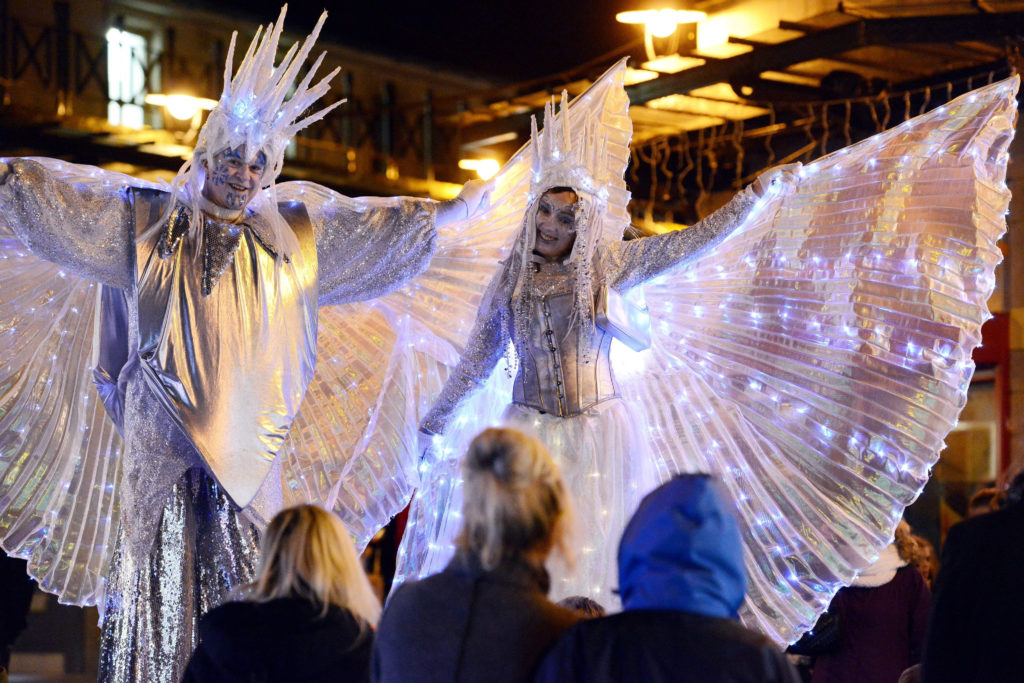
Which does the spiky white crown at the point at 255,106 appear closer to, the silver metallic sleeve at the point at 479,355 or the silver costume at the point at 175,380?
the silver costume at the point at 175,380

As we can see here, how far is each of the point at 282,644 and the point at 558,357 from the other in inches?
58.1

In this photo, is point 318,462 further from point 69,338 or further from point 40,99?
point 40,99

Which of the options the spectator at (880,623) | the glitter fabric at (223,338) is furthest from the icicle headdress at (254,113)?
the spectator at (880,623)

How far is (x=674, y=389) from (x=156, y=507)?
1.57 metres

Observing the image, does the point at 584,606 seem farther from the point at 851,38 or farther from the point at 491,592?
the point at 851,38

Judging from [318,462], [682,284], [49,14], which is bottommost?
[318,462]

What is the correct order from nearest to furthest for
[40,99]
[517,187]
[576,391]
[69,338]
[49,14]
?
[576,391] → [69,338] → [517,187] → [40,99] → [49,14]

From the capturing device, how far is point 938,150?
11.9 ft

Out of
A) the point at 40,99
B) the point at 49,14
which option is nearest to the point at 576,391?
the point at 40,99

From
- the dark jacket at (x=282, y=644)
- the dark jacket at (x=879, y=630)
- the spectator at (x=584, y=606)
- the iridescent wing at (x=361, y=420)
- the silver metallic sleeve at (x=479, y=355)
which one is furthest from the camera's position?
the dark jacket at (x=879, y=630)

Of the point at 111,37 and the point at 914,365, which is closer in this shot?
the point at 914,365

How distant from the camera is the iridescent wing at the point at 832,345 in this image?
3.54 m

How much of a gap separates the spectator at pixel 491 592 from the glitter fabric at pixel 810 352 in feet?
4.37

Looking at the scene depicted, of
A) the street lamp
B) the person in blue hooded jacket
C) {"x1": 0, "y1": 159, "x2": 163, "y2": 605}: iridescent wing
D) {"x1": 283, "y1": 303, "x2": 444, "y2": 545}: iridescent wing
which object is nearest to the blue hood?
the person in blue hooded jacket
